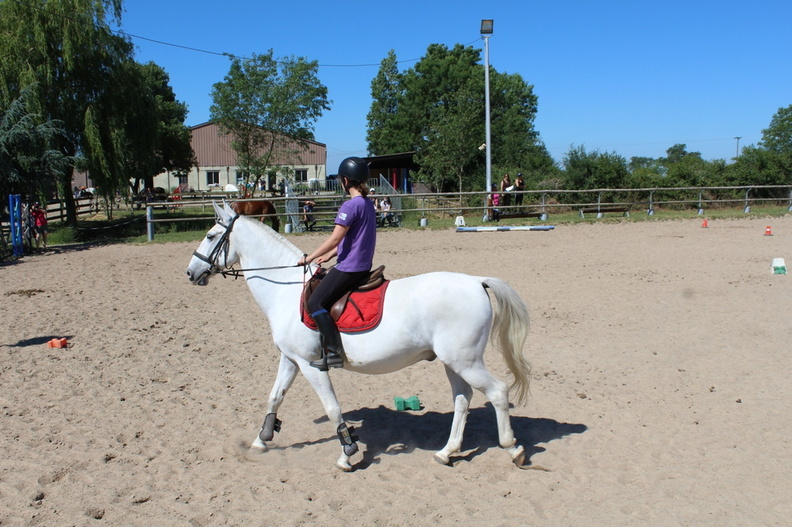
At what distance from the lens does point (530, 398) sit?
6301mm

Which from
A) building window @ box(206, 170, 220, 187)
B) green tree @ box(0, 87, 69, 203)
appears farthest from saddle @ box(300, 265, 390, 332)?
building window @ box(206, 170, 220, 187)

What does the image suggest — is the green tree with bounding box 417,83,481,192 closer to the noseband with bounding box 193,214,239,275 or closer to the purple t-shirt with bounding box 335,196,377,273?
the noseband with bounding box 193,214,239,275

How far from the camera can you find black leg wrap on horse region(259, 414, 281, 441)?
16.8ft

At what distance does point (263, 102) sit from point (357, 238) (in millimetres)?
34600

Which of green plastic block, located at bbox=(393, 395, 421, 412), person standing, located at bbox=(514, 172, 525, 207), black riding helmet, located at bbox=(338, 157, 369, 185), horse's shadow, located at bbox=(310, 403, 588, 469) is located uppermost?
person standing, located at bbox=(514, 172, 525, 207)

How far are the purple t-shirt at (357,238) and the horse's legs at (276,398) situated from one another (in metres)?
1.06

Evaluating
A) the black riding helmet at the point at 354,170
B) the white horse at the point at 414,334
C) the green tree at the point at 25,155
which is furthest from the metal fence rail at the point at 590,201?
the black riding helmet at the point at 354,170

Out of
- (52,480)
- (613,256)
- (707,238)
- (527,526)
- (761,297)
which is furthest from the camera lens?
(707,238)

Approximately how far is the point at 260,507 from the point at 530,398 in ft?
10.3

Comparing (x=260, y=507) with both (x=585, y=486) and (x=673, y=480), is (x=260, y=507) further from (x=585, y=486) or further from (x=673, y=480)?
(x=673, y=480)

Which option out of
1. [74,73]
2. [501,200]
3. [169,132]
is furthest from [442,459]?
[169,132]

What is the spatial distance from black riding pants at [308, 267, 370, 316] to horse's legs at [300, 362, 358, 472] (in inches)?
20.7

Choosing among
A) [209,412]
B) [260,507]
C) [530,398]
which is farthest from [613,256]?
[260,507]

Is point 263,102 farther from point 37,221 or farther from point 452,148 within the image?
point 37,221
